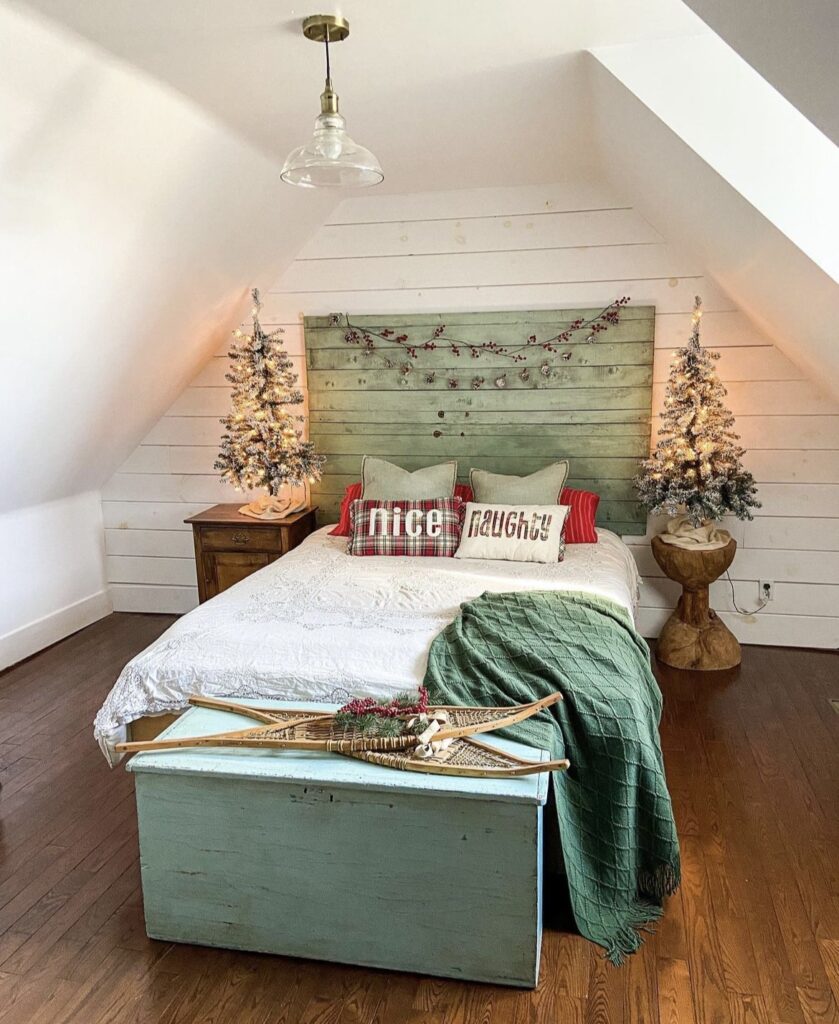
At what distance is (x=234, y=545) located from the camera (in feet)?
12.8

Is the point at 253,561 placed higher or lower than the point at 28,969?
higher

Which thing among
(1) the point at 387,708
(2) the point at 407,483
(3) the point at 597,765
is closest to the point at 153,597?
(2) the point at 407,483

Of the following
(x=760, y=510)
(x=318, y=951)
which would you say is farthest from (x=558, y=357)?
(x=318, y=951)

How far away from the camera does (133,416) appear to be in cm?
410

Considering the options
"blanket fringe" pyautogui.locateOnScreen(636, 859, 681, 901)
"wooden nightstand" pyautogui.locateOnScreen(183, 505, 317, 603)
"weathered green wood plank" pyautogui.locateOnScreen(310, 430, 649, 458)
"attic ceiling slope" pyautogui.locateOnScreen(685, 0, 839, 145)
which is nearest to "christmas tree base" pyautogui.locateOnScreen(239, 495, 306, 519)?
"wooden nightstand" pyautogui.locateOnScreen(183, 505, 317, 603)

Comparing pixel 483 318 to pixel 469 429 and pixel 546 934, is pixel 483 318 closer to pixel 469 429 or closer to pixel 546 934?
pixel 469 429

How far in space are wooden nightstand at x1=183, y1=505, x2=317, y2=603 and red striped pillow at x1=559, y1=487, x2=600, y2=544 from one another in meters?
1.33

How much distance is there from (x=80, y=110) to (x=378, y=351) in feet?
6.66

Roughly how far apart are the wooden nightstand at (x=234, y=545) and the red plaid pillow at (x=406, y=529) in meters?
0.46

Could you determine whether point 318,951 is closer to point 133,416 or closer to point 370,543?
point 370,543

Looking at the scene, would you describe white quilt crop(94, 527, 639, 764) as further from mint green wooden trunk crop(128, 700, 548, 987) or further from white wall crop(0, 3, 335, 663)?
white wall crop(0, 3, 335, 663)

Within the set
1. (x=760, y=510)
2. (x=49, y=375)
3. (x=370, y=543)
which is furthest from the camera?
(x=760, y=510)

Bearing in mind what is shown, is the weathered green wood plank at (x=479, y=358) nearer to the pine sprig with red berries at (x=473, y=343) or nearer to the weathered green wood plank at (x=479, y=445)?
the pine sprig with red berries at (x=473, y=343)

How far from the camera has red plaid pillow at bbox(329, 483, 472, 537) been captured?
3857 mm
